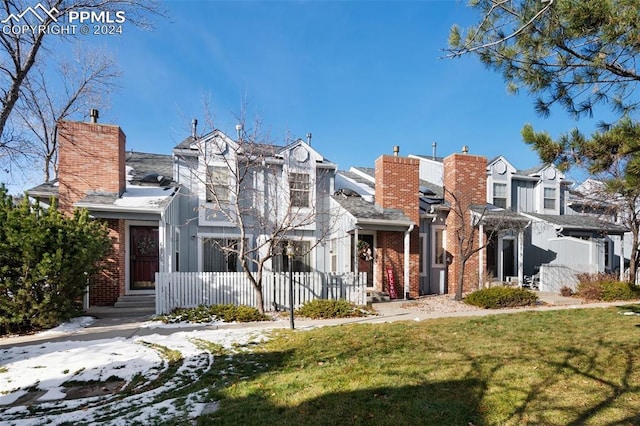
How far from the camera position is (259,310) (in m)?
9.33

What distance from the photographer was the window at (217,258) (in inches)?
473

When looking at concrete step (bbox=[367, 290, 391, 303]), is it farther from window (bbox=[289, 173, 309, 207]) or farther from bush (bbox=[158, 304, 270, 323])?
bush (bbox=[158, 304, 270, 323])

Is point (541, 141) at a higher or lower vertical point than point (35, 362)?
higher

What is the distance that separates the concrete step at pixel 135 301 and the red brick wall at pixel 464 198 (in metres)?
10.8

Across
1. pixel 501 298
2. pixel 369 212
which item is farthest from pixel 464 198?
pixel 501 298

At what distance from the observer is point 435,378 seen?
4.35 meters

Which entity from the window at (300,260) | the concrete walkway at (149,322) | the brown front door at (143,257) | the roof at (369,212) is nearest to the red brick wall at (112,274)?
Answer: the concrete walkway at (149,322)

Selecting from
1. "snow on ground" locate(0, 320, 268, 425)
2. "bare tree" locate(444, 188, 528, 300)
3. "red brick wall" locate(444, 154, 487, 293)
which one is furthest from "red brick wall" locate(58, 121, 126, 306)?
"red brick wall" locate(444, 154, 487, 293)

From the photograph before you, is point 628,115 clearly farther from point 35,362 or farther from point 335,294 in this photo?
point 35,362

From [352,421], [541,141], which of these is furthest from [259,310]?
[541,141]

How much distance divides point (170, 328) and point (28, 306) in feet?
9.93

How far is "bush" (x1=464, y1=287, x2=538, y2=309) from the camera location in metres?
10.2

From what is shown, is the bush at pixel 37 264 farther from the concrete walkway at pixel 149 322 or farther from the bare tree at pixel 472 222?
the bare tree at pixel 472 222

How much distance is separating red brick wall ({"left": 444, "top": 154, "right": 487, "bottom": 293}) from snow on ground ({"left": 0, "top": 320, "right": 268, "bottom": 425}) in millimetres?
9159
